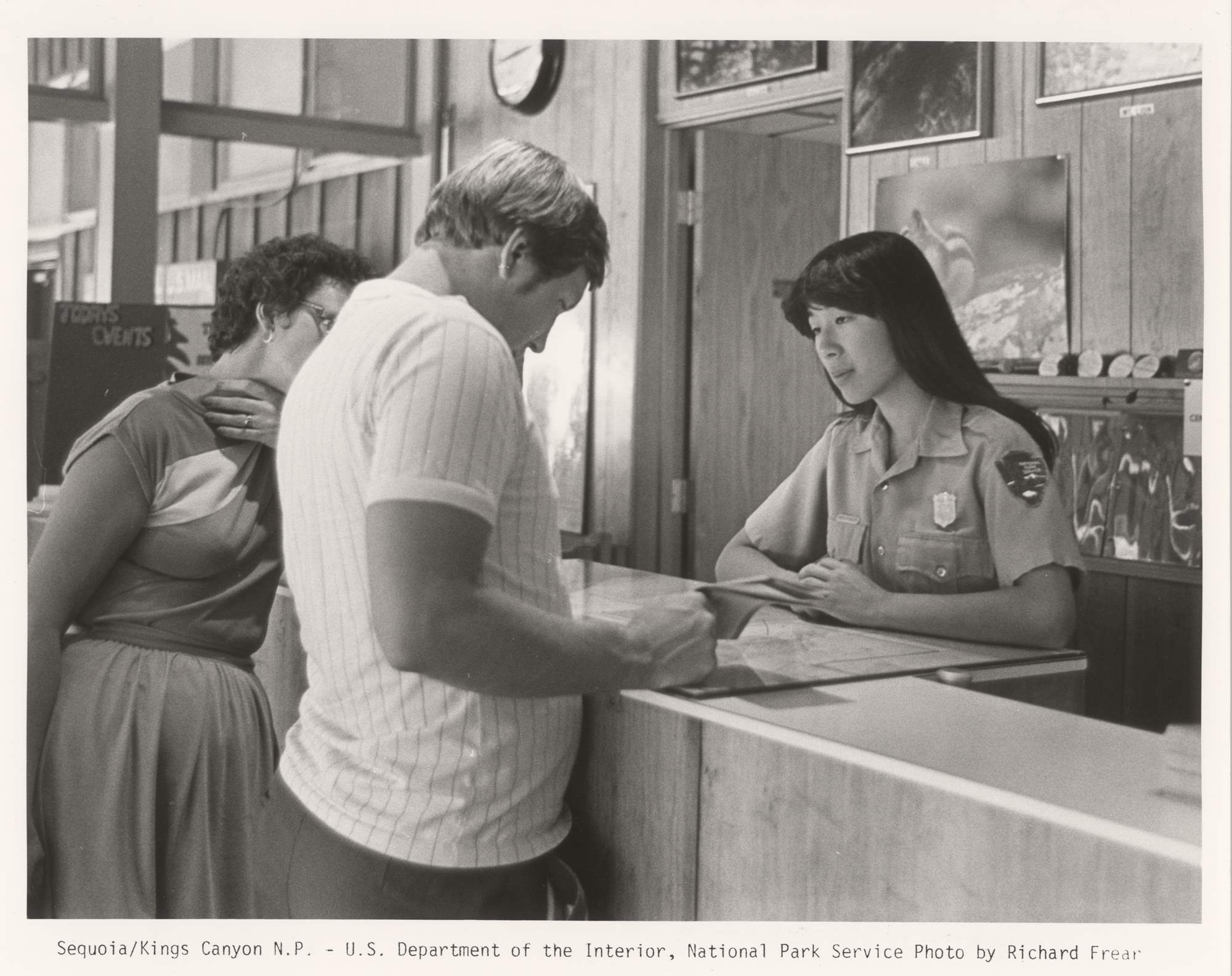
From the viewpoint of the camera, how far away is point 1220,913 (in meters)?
1.20

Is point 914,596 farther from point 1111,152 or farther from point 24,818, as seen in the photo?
point 1111,152

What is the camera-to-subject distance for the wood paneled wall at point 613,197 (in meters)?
4.50

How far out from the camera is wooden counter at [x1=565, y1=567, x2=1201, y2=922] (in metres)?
1.10

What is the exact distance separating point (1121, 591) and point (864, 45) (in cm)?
163

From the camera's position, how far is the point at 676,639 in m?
1.35

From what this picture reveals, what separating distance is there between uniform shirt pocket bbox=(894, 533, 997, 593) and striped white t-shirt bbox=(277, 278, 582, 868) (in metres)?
1.01

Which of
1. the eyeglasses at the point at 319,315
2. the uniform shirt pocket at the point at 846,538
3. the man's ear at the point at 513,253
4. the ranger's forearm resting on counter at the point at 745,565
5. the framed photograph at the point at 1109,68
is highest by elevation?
the framed photograph at the point at 1109,68

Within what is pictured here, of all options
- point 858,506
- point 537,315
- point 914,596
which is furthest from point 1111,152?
point 537,315

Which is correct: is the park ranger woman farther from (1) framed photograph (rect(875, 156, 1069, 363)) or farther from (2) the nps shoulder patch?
(1) framed photograph (rect(875, 156, 1069, 363))

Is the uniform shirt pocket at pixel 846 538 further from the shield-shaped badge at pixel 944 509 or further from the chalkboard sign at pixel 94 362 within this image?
the chalkboard sign at pixel 94 362

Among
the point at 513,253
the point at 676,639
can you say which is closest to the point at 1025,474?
the point at 676,639

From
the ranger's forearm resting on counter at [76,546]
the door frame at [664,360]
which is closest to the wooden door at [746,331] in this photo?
the door frame at [664,360]

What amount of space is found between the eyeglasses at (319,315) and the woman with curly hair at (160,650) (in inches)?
1.7

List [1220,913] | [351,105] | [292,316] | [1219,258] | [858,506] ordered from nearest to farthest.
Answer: [1220,913] → [1219,258] → [292,316] → [858,506] → [351,105]
